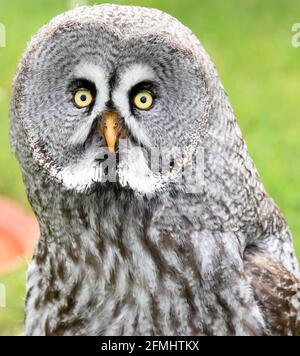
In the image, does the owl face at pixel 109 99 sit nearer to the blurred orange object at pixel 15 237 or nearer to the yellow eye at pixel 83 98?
the yellow eye at pixel 83 98

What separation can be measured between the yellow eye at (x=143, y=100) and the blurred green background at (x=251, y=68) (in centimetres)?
204

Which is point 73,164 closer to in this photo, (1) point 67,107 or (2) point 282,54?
(1) point 67,107

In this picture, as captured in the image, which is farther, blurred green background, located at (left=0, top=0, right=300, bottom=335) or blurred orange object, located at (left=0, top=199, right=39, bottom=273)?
blurred green background, located at (left=0, top=0, right=300, bottom=335)

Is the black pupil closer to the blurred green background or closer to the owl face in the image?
the owl face

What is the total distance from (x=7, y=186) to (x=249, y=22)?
7.76 feet

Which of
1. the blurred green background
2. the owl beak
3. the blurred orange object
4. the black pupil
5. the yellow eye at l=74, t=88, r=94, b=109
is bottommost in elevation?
the owl beak

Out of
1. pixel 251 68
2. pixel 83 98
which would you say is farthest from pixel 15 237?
pixel 251 68

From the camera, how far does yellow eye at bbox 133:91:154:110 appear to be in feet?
6.28

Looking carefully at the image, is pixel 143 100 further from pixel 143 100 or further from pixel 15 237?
pixel 15 237

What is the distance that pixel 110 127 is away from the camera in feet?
6.24

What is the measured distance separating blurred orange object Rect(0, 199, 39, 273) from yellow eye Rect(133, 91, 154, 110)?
1.97 m

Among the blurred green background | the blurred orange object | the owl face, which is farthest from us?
the blurred green background

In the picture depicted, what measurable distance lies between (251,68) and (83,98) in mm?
3769

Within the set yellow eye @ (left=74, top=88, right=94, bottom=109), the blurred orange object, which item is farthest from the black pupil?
the blurred orange object
